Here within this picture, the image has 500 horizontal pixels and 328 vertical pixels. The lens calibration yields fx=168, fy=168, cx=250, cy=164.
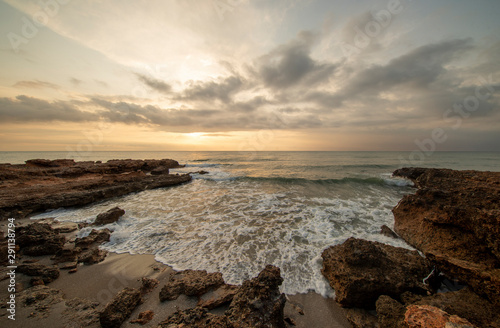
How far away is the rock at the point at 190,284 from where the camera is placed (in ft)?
11.1

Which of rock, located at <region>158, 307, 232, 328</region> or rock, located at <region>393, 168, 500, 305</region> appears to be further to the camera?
rock, located at <region>393, 168, 500, 305</region>

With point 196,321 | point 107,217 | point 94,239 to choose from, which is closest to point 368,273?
point 196,321

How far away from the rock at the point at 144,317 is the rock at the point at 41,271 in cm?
267

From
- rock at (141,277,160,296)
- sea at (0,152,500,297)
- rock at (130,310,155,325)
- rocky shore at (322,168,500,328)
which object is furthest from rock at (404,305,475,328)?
rock at (141,277,160,296)

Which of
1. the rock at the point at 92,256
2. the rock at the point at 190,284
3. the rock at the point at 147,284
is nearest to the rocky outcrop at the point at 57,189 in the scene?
the rock at the point at 92,256

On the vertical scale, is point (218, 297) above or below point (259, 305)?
below

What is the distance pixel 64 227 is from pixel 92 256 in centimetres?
336

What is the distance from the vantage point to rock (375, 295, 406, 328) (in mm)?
2502

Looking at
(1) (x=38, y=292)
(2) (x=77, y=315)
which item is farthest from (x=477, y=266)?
(1) (x=38, y=292)

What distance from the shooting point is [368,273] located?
3.38 m

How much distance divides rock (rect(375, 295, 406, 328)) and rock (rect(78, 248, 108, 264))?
6469 mm

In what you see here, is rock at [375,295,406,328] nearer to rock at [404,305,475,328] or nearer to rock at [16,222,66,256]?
rock at [404,305,475,328]

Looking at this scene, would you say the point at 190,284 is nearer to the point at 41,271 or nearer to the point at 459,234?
the point at 41,271

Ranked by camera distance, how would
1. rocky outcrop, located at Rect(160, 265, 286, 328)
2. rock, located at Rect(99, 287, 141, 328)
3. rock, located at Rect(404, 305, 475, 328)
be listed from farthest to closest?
rock, located at Rect(99, 287, 141, 328) → rocky outcrop, located at Rect(160, 265, 286, 328) → rock, located at Rect(404, 305, 475, 328)
